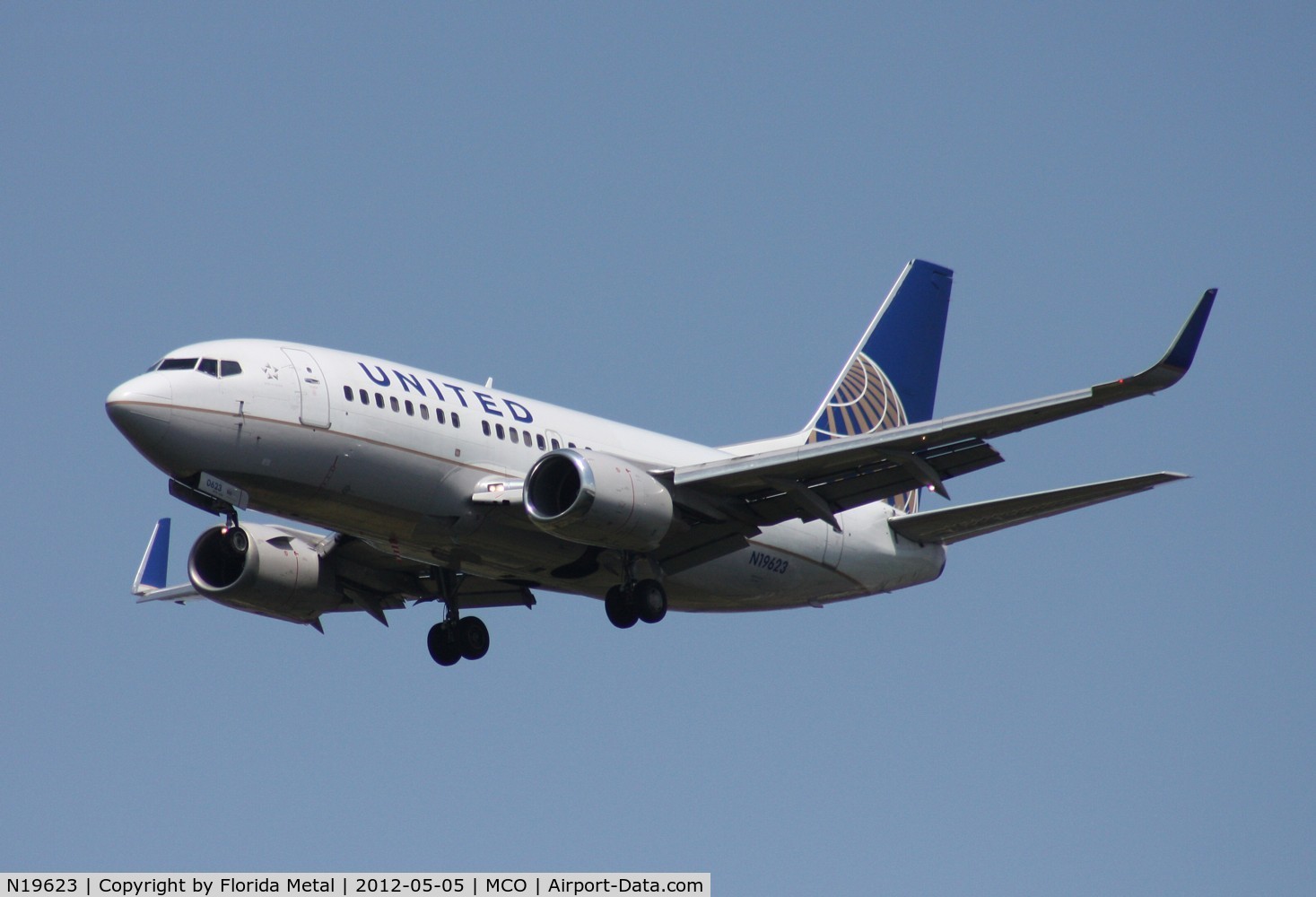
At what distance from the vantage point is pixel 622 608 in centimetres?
3422

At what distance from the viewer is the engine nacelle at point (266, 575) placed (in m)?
35.8

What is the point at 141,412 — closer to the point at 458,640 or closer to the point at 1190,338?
the point at 458,640

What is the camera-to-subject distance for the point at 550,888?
94.5 ft

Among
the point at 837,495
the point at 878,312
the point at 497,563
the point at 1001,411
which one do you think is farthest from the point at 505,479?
the point at 878,312

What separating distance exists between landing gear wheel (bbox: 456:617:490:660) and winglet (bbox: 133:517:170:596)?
761 centimetres

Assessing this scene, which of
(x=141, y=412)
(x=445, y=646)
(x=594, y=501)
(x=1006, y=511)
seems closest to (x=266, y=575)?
(x=445, y=646)

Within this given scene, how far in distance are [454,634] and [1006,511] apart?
1105 centimetres

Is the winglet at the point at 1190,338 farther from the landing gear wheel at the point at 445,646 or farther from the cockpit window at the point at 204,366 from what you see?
the landing gear wheel at the point at 445,646

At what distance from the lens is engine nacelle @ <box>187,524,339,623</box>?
35781 millimetres

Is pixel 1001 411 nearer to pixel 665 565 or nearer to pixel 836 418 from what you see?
pixel 665 565

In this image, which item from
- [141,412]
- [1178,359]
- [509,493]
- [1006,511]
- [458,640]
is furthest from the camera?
[458,640]

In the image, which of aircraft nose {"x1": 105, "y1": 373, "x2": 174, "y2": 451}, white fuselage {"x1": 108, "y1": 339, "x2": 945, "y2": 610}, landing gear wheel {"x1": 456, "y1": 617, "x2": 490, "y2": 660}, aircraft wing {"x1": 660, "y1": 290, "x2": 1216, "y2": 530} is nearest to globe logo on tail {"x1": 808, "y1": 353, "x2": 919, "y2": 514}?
white fuselage {"x1": 108, "y1": 339, "x2": 945, "y2": 610}

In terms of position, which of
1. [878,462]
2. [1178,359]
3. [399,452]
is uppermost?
[878,462]

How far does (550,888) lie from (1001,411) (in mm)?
10201
